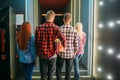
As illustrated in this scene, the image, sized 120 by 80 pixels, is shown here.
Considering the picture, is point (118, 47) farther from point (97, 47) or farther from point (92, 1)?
point (92, 1)

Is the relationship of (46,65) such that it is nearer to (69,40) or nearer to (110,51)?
(69,40)

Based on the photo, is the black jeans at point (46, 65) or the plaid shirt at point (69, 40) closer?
the black jeans at point (46, 65)

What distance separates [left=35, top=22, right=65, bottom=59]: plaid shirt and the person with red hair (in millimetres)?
153

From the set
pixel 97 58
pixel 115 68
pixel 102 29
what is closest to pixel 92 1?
pixel 102 29

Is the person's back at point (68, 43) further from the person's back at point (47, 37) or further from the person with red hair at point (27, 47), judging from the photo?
the person with red hair at point (27, 47)

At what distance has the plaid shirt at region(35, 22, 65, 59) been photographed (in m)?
3.66

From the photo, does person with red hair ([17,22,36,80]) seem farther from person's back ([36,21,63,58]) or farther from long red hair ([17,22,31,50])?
person's back ([36,21,63,58])

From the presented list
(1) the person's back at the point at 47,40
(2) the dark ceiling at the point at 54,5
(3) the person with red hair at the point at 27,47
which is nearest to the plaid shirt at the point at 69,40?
(1) the person's back at the point at 47,40

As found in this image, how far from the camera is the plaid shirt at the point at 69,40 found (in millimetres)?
3932

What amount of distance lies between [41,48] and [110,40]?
1260 mm

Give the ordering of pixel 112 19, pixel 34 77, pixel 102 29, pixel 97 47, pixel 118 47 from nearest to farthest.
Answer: pixel 118 47, pixel 112 19, pixel 102 29, pixel 97 47, pixel 34 77

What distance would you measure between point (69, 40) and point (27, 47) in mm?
742

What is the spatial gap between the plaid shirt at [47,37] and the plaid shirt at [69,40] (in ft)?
0.84

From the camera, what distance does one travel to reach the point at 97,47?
495 cm
